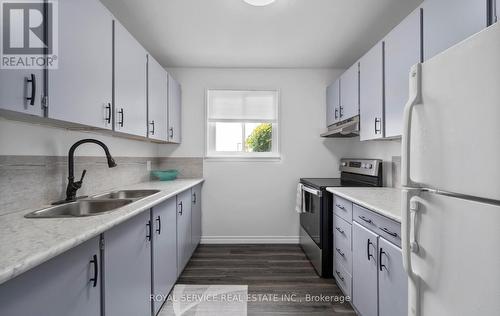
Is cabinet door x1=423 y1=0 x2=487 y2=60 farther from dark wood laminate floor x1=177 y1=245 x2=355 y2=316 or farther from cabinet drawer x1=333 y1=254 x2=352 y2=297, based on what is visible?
dark wood laminate floor x1=177 y1=245 x2=355 y2=316

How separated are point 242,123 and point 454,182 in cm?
275

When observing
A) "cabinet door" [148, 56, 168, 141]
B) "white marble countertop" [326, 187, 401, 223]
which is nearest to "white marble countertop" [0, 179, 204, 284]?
"cabinet door" [148, 56, 168, 141]

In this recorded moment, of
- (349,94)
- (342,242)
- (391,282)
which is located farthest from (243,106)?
(391,282)

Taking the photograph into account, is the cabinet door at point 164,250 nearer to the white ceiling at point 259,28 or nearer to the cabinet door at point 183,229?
the cabinet door at point 183,229

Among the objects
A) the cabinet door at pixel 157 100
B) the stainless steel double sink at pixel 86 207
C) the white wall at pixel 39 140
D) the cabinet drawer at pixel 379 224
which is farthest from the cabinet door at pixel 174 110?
the cabinet drawer at pixel 379 224

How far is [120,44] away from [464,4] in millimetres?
2049

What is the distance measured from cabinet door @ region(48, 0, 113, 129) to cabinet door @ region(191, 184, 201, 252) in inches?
58.1

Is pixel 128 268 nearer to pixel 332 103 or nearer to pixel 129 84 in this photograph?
pixel 129 84

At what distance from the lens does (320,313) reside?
1815mm

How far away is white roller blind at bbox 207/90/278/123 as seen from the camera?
331 cm

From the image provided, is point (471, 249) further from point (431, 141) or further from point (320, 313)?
point (320, 313)

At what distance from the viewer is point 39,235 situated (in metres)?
0.86

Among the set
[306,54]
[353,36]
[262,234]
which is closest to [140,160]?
[262,234]

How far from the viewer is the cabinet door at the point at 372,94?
192cm
